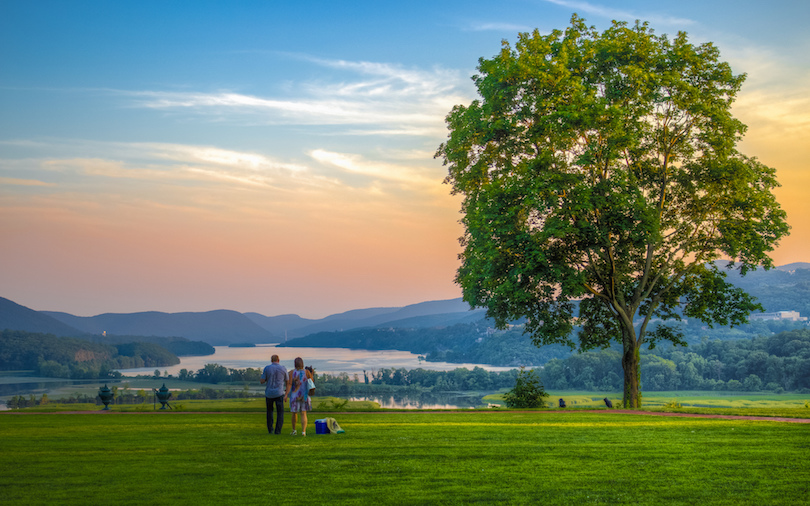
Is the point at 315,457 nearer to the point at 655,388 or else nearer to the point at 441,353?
the point at 655,388

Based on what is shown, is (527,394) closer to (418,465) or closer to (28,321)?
(418,465)

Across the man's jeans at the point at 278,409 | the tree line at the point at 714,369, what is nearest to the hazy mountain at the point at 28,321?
the tree line at the point at 714,369

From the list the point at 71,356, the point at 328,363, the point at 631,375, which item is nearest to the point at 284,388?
the point at 631,375

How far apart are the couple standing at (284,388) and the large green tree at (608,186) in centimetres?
1264

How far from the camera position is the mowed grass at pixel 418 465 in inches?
336

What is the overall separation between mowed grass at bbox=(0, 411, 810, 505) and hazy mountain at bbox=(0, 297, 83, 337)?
191 meters

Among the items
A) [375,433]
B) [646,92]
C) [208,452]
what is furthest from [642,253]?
[208,452]

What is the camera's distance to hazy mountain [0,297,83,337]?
7118 inches

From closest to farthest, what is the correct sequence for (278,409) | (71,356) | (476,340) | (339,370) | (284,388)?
(278,409), (284,388), (339,370), (71,356), (476,340)

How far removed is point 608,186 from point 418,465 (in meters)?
19.3

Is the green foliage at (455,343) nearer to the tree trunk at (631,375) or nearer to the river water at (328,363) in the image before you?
the river water at (328,363)

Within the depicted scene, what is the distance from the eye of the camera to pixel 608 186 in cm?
2620

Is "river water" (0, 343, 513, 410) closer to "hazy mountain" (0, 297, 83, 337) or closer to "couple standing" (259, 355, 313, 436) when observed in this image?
"couple standing" (259, 355, 313, 436)

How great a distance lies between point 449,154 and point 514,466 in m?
22.3
